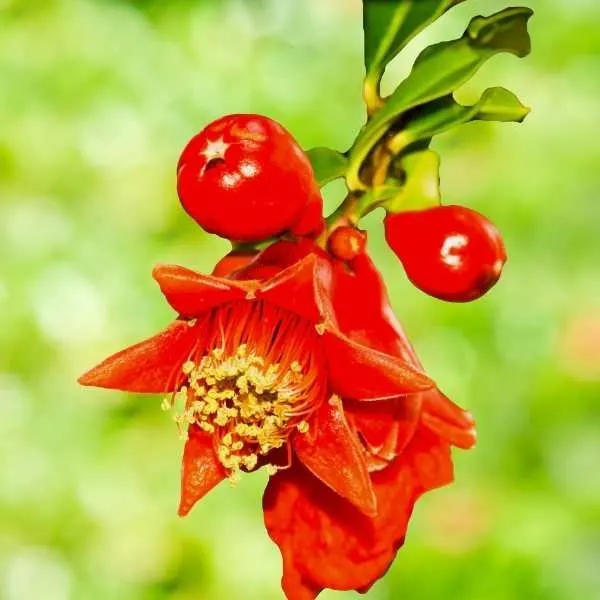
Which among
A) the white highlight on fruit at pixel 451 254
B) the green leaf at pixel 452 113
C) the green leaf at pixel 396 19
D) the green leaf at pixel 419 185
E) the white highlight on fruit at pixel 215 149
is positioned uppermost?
the green leaf at pixel 396 19

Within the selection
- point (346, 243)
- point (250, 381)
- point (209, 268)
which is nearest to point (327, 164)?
point (346, 243)

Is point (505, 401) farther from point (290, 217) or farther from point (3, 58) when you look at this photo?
point (290, 217)

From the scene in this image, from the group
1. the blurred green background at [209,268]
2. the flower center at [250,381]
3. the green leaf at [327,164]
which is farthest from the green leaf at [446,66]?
the blurred green background at [209,268]

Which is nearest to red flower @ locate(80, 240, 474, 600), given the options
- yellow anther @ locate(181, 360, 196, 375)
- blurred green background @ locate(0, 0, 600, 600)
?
yellow anther @ locate(181, 360, 196, 375)

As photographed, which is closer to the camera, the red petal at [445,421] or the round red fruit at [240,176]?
the round red fruit at [240,176]

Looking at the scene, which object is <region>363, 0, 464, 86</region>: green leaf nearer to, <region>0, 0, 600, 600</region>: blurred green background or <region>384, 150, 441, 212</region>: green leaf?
<region>384, 150, 441, 212</region>: green leaf

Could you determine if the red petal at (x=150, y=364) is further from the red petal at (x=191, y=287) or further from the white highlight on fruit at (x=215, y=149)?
the white highlight on fruit at (x=215, y=149)

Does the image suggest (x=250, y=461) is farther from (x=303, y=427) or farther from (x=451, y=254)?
(x=451, y=254)

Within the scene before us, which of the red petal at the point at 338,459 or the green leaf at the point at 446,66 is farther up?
the green leaf at the point at 446,66
